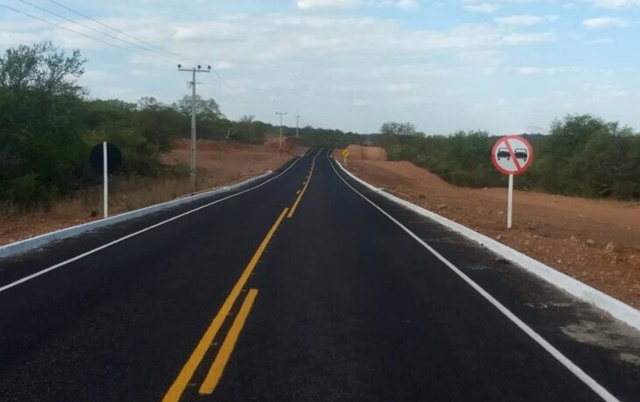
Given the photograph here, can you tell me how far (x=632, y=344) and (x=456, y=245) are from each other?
10.1 m

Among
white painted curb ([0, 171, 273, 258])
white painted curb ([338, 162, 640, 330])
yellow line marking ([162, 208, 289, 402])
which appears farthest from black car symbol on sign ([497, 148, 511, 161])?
white painted curb ([0, 171, 273, 258])

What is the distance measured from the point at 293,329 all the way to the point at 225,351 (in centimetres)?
125

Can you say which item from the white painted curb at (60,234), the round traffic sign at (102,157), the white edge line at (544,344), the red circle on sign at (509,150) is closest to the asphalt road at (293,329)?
the white edge line at (544,344)

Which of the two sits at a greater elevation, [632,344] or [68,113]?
[68,113]

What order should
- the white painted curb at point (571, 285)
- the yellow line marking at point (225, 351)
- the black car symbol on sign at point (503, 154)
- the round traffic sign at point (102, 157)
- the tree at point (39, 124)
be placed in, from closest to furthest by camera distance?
the yellow line marking at point (225, 351), the white painted curb at point (571, 285), the black car symbol on sign at point (503, 154), the round traffic sign at point (102, 157), the tree at point (39, 124)

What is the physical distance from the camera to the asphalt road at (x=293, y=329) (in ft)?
22.8

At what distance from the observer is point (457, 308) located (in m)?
10.7

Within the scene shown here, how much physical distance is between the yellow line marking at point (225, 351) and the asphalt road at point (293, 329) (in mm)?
25

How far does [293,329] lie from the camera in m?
9.19

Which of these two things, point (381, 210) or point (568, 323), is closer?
point (568, 323)

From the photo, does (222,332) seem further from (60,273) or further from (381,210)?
(381,210)

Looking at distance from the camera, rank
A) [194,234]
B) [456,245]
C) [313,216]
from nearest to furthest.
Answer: [456,245]
[194,234]
[313,216]

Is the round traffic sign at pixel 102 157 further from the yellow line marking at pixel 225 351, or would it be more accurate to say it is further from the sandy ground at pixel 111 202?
the yellow line marking at pixel 225 351

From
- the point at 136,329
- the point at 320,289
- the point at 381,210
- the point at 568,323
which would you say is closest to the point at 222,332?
the point at 136,329
